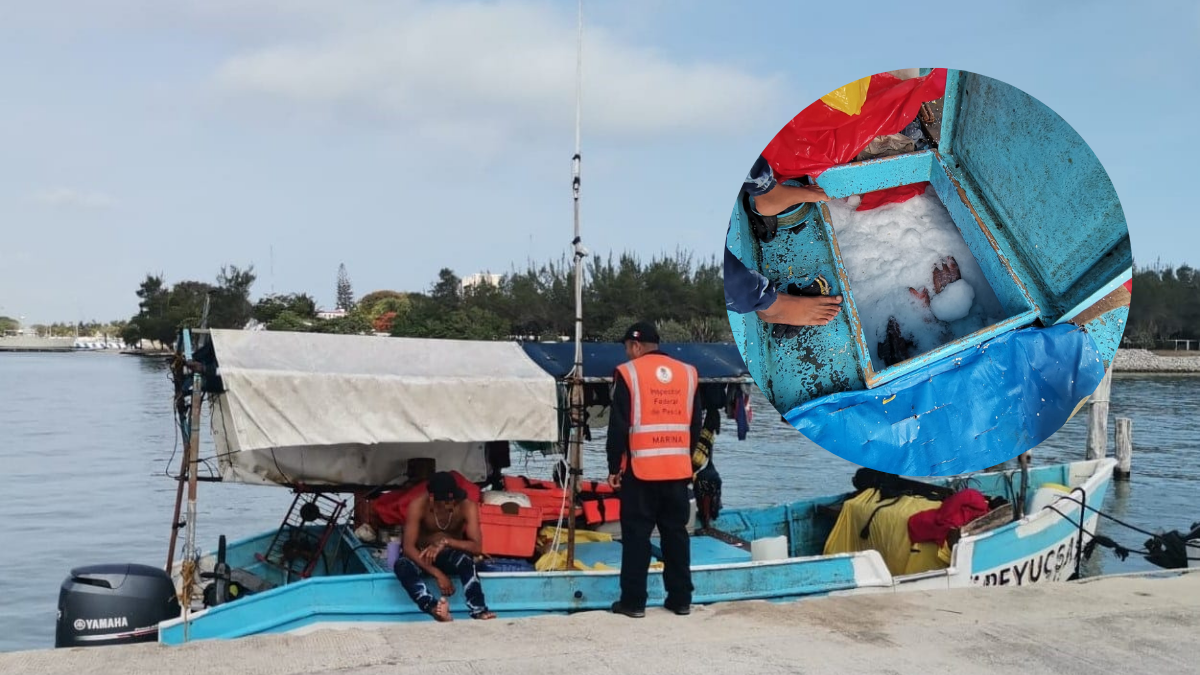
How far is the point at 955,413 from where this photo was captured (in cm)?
585

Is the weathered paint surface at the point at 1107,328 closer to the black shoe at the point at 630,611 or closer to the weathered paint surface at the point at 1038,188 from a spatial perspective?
the weathered paint surface at the point at 1038,188

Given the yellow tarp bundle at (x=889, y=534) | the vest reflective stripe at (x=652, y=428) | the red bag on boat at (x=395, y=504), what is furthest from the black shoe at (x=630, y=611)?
the yellow tarp bundle at (x=889, y=534)

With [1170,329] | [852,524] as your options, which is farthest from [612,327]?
[852,524]

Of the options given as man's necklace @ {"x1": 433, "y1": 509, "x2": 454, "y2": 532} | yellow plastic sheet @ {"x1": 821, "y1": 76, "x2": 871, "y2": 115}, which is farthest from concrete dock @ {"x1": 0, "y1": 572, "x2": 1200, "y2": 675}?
yellow plastic sheet @ {"x1": 821, "y1": 76, "x2": 871, "y2": 115}

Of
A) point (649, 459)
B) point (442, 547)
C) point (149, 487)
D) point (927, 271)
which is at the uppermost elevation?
point (927, 271)

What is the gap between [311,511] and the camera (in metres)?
8.55

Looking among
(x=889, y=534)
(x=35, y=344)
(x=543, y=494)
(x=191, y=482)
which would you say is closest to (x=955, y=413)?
(x=889, y=534)

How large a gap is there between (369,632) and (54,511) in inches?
598

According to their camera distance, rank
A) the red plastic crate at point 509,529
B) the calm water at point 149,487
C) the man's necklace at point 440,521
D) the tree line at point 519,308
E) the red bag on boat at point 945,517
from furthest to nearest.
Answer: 1. the tree line at point 519,308
2. the calm water at point 149,487
3. the red bag on boat at point 945,517
4. the red plastic crate at point 509,529
5. the man's necklace at point 440,521

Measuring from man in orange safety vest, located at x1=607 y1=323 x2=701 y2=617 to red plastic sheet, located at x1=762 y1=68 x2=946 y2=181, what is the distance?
Answer: 1.52m

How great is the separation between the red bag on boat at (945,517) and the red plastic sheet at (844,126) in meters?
4.10

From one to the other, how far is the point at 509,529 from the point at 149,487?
15769 millimetres

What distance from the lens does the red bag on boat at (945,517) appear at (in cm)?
845

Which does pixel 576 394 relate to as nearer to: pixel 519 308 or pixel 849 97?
pixel 849 97
